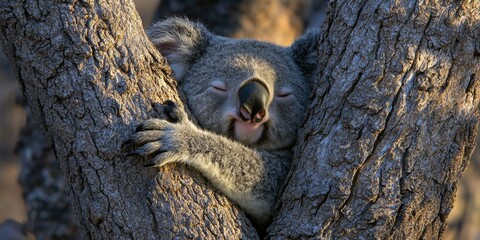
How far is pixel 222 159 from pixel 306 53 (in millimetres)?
1013

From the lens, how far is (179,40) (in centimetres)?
375

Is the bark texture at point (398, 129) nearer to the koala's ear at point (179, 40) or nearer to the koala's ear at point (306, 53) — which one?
the koala's ear at point (306, 53)

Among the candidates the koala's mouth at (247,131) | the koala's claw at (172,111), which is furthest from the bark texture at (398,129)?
the koala's claw at (172,111)

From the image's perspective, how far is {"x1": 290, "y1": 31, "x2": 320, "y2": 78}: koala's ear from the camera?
12.5ft

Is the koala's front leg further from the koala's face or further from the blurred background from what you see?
Answer: the blurred background

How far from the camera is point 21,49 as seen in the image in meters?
2.81

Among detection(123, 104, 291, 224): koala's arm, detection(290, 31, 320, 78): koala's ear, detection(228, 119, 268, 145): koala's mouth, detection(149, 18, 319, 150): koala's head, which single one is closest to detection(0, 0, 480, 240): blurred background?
detection(290, 31, 320, 78): koala's ear

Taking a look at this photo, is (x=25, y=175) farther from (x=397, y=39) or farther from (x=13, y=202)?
(x=13, y=202)

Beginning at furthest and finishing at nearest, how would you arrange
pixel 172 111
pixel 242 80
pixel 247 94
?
pixel 242 80
pixel 247 94
pixel 172 111

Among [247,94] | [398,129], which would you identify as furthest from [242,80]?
[398,129]

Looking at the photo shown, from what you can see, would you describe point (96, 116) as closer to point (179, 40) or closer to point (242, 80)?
point (242, 80)

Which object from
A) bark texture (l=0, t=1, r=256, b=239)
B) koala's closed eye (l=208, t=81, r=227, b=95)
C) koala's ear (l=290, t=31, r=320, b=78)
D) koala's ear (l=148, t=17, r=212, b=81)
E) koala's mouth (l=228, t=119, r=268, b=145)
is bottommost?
bark texture (l=0, t=1, r=256, b=239)

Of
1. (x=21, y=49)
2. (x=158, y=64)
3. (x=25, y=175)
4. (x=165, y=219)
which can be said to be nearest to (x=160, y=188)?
(x=165, y=219)

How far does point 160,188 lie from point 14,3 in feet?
3.02
